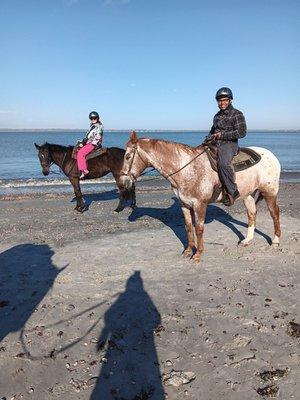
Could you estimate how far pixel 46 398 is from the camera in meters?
3.88

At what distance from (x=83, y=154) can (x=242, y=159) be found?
7.37 metres

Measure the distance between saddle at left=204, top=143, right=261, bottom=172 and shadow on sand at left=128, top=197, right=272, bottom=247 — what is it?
2461mm

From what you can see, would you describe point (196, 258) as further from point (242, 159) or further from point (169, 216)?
point (169, 216)

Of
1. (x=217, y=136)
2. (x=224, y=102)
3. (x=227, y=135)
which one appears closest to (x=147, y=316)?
(x=217, y=136)

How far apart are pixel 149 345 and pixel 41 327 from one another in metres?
1.75

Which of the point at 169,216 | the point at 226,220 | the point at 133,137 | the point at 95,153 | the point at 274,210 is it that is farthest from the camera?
the point at 95,153

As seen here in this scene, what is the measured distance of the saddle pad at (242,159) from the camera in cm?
762

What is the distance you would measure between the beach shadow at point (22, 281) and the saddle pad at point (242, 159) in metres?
4.18

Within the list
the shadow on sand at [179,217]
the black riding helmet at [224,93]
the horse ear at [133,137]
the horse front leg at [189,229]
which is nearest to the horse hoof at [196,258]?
the horse front leg at [189,229]

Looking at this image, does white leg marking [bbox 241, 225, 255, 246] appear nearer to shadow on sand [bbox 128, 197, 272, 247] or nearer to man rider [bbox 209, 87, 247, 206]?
shadow on sand [bbox 128, 197, 272, 247]

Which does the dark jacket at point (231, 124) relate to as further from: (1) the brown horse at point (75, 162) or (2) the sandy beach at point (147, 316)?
(1) the brown horse at point (75, 162)

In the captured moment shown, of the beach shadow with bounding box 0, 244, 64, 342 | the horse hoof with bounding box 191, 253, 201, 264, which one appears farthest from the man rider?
the beach shadow with bounding box 0, 244, 64, 342

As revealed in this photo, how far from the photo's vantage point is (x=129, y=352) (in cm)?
463

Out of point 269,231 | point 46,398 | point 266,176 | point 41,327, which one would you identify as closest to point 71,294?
point 41,327
